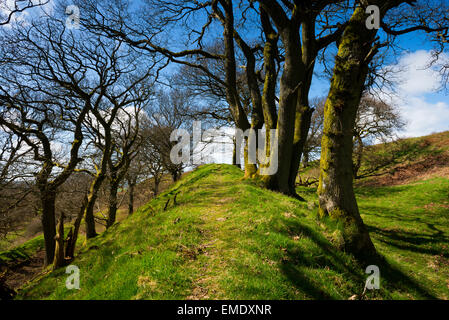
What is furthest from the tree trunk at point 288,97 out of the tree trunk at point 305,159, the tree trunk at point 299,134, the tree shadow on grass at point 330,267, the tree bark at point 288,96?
the tree trunk at point 305,159

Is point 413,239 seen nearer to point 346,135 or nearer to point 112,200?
point 346,135

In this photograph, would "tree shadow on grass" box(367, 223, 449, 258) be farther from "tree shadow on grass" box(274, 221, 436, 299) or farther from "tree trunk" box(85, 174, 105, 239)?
"tree trunk" box(85, 174, 105, 239)

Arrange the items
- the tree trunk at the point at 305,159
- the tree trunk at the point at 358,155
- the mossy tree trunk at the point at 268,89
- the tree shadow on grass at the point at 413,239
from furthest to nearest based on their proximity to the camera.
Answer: the tree trunk at the point at 305,159 → the tree trunk at the point at 358,155 → the mossy tree trunk at the point at 268,89 → the tree shadow on grass at the point at 413,239

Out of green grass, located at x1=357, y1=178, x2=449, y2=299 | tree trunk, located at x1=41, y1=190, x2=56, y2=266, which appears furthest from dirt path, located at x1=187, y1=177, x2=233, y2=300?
tree trunk, located at x1=41, y1=190, x2=56, y2=266

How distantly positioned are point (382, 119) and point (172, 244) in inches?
805

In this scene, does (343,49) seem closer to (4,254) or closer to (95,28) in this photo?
(95,28)

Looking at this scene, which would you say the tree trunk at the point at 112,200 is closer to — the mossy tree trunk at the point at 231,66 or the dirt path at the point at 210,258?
the mossy tree trunk at the point at 231,66

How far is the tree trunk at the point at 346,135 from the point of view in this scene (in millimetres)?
4336

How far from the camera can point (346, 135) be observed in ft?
14.8

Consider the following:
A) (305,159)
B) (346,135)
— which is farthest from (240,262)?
(305,159)

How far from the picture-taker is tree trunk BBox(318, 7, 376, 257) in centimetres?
434

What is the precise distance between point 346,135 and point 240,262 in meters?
3.56

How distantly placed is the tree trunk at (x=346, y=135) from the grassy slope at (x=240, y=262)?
444 millimetres
